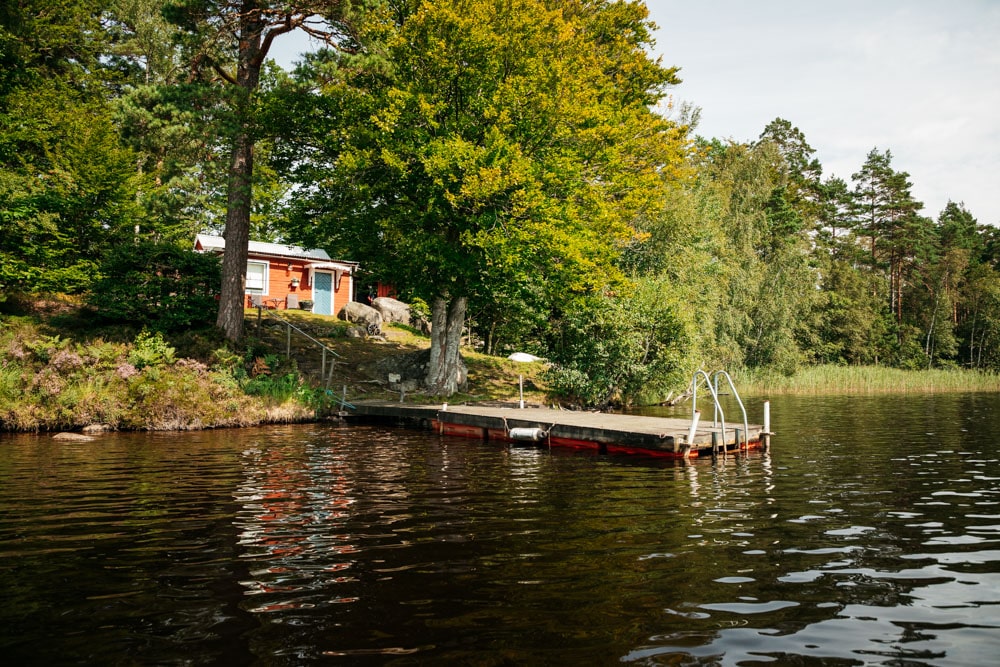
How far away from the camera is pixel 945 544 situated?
26.4 ft

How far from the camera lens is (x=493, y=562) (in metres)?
7.16

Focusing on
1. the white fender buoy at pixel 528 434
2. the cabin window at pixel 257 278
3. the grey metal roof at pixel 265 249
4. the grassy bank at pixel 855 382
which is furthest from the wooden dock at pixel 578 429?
the grassy bank at pixel 855 382

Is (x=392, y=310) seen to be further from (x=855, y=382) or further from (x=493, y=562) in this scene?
(x=493, y=562)

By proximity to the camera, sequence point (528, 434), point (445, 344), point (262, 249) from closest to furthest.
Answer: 1. point (528, 434)
2. point (445, 344)
3. point (262, 249)

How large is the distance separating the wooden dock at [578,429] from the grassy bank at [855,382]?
2546 cm

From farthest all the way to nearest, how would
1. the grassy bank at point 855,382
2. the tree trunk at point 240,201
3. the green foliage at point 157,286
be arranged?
the grassy bank at point 855,382
the tree trunk at point 240,201
the green foliage at point 157,286

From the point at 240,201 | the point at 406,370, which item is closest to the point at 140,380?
the point at 240,201

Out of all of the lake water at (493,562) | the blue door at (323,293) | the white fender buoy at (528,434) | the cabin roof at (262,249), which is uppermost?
the cabin roof at (262,249)

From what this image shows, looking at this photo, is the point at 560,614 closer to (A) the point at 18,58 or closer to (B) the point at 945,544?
(B) the point at 945,544

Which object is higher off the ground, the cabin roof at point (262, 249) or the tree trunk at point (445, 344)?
the cabin roof at point (262, 249)

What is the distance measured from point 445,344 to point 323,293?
837 inches

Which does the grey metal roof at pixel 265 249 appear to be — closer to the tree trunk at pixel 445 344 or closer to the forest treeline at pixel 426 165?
the forest treeline at pixel 426 165

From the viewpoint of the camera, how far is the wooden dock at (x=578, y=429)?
15.8m

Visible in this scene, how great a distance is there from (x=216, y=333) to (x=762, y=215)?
4080 cm
